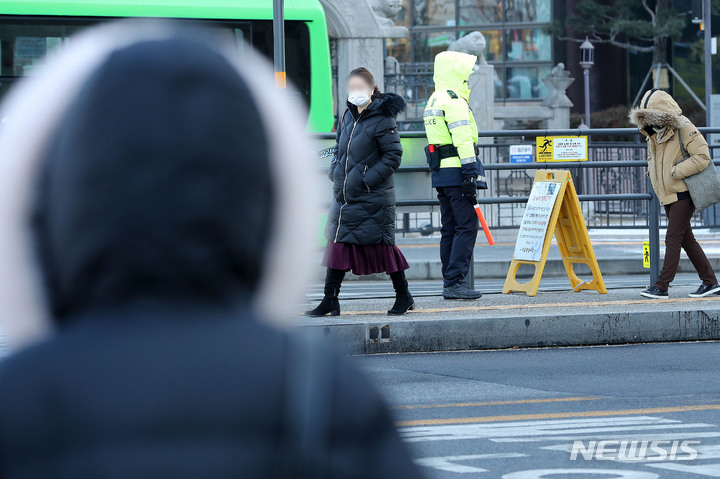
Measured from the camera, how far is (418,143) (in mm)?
10656

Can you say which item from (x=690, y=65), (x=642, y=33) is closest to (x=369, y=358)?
(x=642, y=33)

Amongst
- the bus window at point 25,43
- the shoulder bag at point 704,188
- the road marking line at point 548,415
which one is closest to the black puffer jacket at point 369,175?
the shoulder bag at point 704,188

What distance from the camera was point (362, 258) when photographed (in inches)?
328

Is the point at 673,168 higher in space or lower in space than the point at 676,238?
higher

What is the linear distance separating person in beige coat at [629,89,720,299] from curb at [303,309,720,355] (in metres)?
0.90

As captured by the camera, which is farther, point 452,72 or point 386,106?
point 452,72

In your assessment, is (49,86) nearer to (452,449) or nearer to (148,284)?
(148,284)

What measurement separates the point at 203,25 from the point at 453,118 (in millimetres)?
5858

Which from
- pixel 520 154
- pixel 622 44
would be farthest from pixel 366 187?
pixel 622 44

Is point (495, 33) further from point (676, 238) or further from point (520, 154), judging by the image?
point (676, 238)

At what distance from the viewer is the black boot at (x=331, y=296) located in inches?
336

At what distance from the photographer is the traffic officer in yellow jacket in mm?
9094

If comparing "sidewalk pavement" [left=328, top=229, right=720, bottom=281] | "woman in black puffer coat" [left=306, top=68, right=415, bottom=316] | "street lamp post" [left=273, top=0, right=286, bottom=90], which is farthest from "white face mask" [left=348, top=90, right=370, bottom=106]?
"sidewalk pavement" [left=328, top=229, right=720, bottom=281]

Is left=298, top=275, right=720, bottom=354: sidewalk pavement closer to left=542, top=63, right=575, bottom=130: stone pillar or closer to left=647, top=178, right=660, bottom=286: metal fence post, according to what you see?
left=647, top=178, right=660, bottom=286: metal fence post
